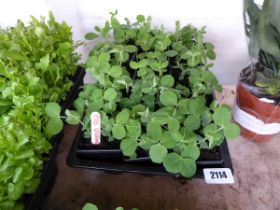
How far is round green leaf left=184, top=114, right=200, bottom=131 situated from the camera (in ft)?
2.02

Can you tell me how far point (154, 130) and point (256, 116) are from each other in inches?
13.1

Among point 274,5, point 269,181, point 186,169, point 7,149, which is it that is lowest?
point 269,181

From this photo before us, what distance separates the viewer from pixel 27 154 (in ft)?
1.63

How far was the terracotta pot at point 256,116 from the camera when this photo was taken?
72 centimetres

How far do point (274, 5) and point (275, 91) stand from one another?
21cm

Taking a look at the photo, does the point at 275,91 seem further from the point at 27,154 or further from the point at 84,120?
the point at 27,154

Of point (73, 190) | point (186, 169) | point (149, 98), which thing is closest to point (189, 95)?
point (149, 98)

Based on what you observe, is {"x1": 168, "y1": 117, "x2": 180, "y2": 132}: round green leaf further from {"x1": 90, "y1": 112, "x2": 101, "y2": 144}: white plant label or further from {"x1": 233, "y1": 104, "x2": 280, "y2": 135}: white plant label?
{"x1": 233, "y1": 104, "x2": 280, "y2": 135}: white plant label

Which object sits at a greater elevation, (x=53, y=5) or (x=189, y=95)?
→ (x=53, y=5)

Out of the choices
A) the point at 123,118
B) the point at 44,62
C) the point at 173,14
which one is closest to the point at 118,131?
the point at 123,118

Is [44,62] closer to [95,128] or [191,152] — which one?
[95,128]

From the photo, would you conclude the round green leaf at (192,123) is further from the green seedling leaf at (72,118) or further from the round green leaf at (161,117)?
the green seedling leaf at (72,118)

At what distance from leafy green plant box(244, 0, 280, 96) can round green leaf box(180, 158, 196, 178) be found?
0.98 feet

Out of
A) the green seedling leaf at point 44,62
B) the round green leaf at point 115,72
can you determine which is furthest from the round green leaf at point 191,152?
the green seedling leaf at point 44,62
